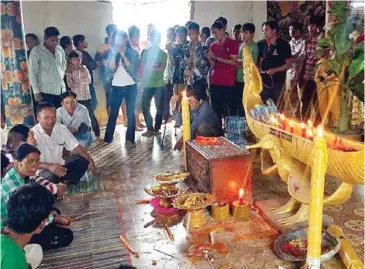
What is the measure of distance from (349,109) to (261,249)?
299cm

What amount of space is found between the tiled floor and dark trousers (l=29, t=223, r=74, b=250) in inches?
2.2

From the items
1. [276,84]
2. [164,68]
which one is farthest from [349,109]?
[164,68]

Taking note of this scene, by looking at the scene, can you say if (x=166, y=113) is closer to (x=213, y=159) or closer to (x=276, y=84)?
(x=276, y=84)

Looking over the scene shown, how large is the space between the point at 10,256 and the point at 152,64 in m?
4.28

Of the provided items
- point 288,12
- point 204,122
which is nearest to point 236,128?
point 204,122

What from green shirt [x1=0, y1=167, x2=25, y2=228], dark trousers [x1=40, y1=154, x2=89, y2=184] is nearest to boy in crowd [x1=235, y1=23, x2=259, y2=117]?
dark trousers [x1=40, y1=154, x2=89, y2=184]

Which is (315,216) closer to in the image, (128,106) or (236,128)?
(236,128)

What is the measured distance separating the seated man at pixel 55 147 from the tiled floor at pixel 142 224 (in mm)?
245

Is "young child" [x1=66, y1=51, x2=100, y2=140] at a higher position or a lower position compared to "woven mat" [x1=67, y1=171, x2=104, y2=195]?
higher

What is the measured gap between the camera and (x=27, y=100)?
469 cm

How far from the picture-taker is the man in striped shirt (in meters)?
5.04

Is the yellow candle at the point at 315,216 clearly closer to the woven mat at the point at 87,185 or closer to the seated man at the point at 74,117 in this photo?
the woven mat at the point at 87,185

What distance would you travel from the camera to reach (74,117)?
15.0ft

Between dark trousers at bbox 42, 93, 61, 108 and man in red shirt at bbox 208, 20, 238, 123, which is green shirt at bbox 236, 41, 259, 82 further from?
dark trousers at bbox 42, 93, 61, 108
